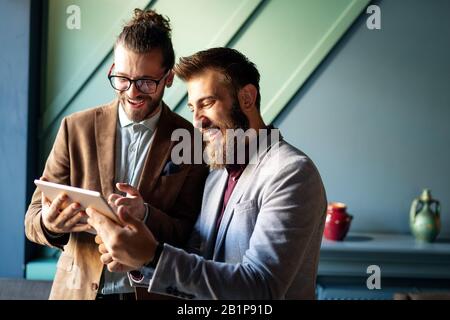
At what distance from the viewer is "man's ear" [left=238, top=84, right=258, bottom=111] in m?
1.34

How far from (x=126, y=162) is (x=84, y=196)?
1.18 ft

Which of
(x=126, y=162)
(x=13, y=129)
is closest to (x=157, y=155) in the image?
(x=126, y=162)

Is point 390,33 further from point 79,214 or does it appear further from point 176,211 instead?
point 79,214

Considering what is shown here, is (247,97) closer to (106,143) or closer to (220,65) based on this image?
(220,65)

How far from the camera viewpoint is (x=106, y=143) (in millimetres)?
1451

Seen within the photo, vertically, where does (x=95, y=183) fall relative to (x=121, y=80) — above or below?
below

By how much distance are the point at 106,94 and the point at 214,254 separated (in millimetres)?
1887

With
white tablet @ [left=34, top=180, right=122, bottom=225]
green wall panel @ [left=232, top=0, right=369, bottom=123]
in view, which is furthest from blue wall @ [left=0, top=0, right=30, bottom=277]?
white tablet @ [left=34, top=180, right=122, bottom=225]

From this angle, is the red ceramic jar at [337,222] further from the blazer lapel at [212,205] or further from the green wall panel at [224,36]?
the blazer lapel at [212,205]

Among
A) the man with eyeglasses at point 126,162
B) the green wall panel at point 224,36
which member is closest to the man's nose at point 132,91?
the man with eyeglasses at point 126,162

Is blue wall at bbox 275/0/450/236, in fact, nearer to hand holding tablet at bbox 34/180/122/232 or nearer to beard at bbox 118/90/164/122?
beard at bbox 118/90/164/122

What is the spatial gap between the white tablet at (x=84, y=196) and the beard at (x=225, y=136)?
34cm
